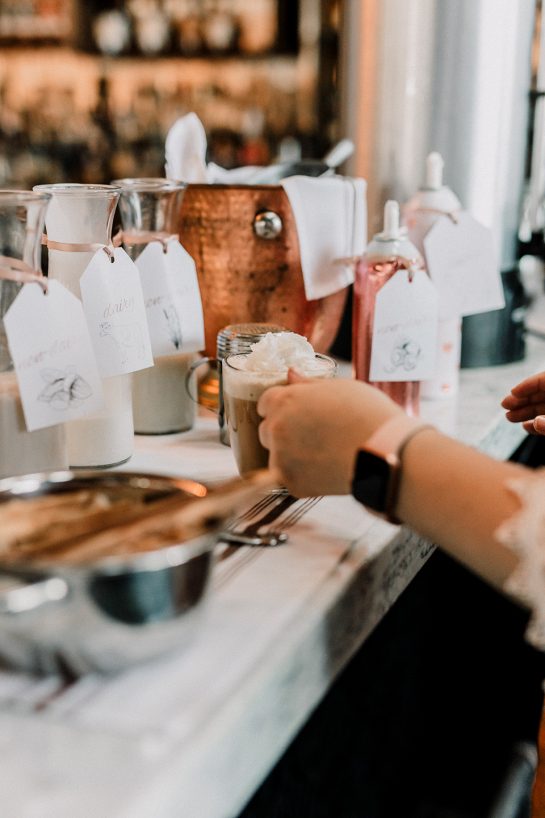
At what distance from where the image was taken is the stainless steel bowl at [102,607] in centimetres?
58

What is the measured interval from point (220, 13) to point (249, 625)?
11.1ft

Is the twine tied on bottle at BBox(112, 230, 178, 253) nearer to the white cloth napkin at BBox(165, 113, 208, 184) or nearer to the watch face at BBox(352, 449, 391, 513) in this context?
the white cloth napkin at BBox(165, 113, 208, 184)

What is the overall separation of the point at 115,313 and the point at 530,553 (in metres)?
0.51

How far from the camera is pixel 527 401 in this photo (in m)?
1.21

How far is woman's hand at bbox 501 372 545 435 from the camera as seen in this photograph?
1199 mm

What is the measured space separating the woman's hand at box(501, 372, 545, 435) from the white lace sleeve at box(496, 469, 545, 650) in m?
0.48

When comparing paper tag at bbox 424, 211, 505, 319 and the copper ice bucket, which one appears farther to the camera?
paper tag at bbox 424, 211, 505, 319

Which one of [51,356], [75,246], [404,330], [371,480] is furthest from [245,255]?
[371,480]

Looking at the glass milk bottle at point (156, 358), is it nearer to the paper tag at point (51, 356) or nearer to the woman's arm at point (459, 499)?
the paper tag at point (51, 356)

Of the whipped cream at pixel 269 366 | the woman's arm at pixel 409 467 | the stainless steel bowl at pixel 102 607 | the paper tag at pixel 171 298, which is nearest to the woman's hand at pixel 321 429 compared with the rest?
the woman's arm at pixel 409 467

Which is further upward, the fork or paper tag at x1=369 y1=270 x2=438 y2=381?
paper tag at x1=369 y1=270 x2=438 y2=381

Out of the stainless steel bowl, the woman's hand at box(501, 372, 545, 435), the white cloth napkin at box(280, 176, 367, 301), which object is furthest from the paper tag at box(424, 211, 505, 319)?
the stainless steel bowl

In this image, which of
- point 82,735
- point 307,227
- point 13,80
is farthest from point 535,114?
point 13,80

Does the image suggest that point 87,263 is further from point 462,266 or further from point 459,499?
point 462,266
